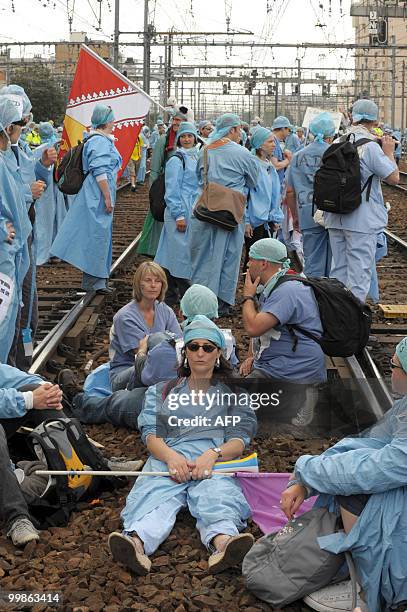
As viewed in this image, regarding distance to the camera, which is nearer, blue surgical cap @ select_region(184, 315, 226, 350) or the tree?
blue surgical cap @ select_region(184, 315, 226, 350)

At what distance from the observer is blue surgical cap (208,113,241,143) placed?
28.1 feet

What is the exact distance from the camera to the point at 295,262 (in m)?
12.8

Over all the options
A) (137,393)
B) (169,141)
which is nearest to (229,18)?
(169,141)

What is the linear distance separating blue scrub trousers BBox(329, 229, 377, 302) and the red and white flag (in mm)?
3076

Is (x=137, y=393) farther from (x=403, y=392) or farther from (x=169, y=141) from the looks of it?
(x=169, y=141)

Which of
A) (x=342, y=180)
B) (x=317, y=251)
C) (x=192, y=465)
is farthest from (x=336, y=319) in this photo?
(x=317, y=251)

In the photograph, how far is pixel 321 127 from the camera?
32.2 feet

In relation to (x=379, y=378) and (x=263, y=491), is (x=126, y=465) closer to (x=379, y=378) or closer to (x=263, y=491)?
(x=263, y=491)

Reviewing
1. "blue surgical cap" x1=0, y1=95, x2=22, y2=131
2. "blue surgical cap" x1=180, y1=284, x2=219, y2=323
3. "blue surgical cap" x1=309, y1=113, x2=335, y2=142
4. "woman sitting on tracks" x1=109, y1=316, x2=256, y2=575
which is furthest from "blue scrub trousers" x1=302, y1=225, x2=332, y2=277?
"woman sitting on tracks" x1=109, y1=316, x2=256, y2=575

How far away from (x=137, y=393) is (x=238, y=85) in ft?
175

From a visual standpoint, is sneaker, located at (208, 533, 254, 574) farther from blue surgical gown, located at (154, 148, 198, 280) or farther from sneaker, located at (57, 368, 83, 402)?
blue surgical gown, located at (154, 148, 198, 280)

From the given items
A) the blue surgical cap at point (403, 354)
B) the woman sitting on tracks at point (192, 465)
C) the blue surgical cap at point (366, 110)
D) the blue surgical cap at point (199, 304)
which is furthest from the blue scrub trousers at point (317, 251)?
the blue surgical cap at point (403, 354)

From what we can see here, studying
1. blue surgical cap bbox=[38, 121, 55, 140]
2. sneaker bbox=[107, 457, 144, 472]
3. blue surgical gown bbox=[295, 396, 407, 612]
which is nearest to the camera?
blue surgical gown bbox=[295, 396, 407, 612]

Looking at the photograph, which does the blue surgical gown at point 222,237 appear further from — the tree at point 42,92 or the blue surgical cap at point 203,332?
the tree at point 42,92
